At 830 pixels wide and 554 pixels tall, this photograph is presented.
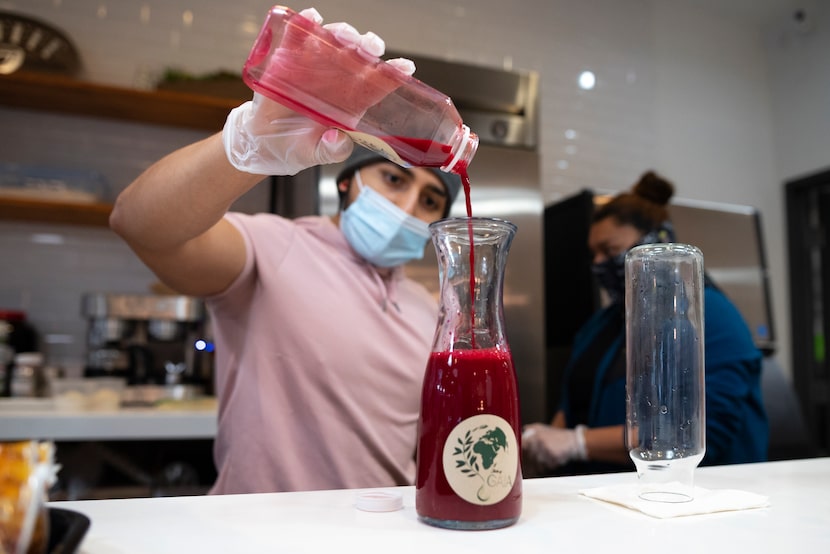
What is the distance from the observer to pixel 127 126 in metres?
2.53

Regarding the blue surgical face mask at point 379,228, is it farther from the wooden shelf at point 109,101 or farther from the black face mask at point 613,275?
the wooden shelf at point 109,101

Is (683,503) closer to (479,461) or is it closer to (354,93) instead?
(479,461)

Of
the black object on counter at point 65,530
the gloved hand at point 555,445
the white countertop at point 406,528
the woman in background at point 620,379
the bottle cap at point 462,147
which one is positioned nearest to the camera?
the black object on counter at point 65,530

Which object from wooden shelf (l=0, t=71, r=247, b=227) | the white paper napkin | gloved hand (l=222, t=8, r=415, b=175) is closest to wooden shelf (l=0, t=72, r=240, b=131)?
wooden shelf (l=0, t=71, r=247, b=227)

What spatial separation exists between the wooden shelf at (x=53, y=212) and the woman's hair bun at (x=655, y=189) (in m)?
1.61

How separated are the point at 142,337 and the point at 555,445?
1.30 meters

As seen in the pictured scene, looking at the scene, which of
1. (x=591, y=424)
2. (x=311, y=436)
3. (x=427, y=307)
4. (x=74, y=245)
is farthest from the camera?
(x=74, y=245)

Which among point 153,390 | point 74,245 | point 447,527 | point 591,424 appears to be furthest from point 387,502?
point 74,245

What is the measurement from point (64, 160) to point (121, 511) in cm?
212

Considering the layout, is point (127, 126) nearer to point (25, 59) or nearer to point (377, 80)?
point (25, 59)

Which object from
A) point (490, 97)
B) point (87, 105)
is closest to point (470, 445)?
point (490, 97)

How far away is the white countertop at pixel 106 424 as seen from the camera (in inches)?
68.6

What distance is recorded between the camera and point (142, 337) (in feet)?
7.22

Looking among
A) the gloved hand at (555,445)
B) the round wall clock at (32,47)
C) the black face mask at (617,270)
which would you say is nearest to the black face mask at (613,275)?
the black face mask at (617,270)
